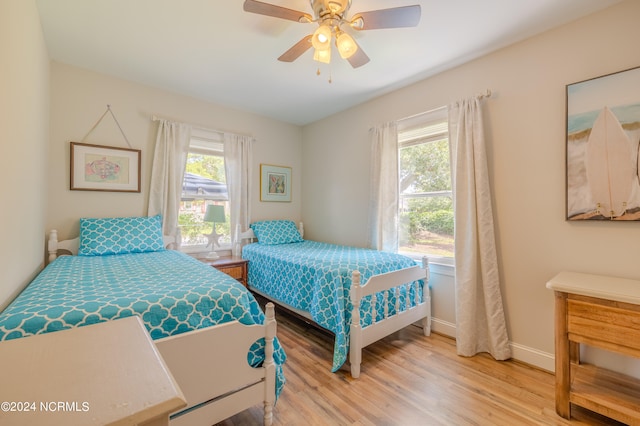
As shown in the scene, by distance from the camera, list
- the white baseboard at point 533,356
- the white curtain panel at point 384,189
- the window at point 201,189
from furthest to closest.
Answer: the window at point 201,189, the white curtain panel at point 384,189, the white baseboard at point 533,356

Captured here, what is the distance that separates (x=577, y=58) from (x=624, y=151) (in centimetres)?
71

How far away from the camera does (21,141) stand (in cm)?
154

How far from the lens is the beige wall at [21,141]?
1265 mm

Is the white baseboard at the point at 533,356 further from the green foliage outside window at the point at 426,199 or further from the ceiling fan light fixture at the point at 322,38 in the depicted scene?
the ceiling fan light fixture at the point at 322,38

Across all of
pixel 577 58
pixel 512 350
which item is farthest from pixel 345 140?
pixel 512 350

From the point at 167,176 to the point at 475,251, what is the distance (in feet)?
10.1

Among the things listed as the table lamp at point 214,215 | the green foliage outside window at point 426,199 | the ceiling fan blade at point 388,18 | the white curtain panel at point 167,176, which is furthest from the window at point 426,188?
the white curtain panel at point 167,176

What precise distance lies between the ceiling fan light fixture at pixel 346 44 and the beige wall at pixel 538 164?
127cm

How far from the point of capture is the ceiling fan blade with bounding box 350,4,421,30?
1.48 m

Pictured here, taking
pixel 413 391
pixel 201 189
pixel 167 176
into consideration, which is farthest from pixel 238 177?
pixel 413 391

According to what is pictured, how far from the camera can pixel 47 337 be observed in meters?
0.78

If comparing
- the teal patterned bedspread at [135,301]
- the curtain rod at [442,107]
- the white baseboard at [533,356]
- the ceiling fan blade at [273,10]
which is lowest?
the white baseboard at [533,356]

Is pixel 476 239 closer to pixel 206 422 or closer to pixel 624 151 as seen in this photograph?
pixel 624 151

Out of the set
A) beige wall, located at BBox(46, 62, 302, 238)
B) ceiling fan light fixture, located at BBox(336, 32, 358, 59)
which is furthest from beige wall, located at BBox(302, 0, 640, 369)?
beige wall, located at BBox(46, 62, 302, 238)
